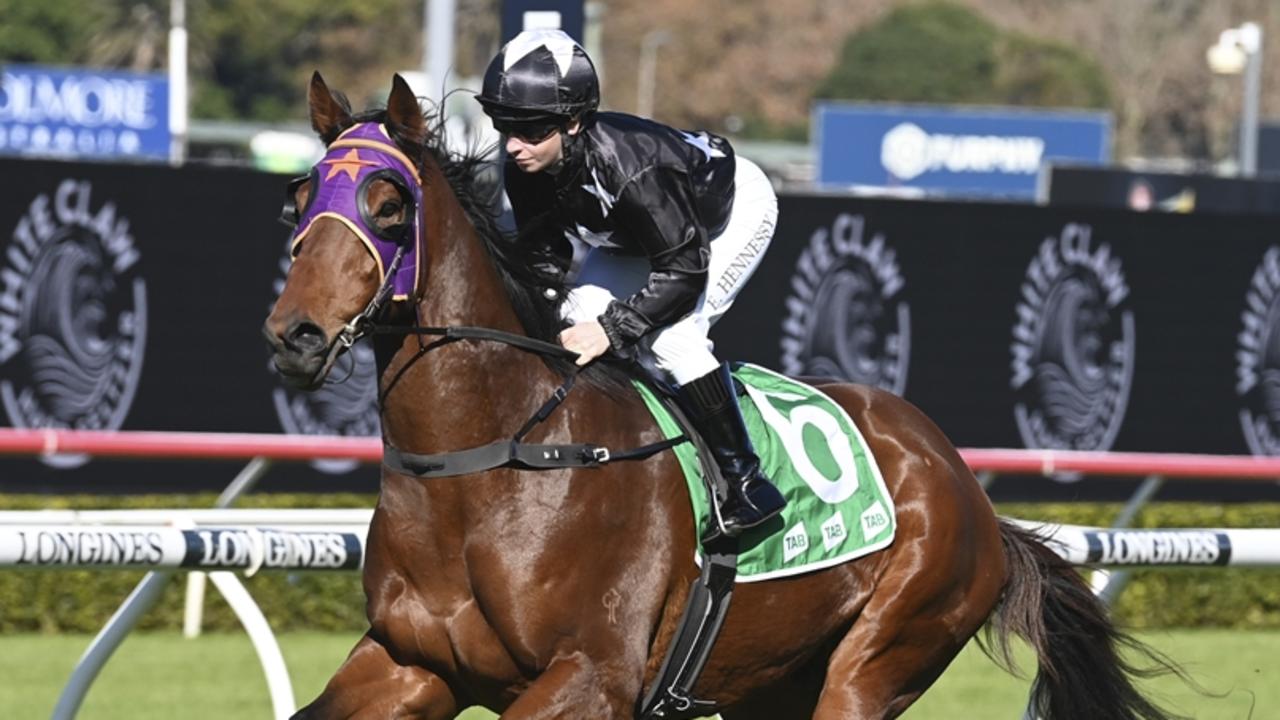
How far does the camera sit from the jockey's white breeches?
4.21m

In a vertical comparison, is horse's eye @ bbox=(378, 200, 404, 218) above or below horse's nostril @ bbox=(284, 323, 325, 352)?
above

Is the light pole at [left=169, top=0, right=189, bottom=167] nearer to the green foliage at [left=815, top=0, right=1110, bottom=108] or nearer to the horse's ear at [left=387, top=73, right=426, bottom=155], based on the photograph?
the horse's ear at [left=387, top=73, right=426, bottom=155]

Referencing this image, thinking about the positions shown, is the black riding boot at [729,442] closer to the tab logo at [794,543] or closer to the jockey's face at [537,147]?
the tab logo at [794,543]

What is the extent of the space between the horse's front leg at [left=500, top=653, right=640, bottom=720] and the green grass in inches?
115

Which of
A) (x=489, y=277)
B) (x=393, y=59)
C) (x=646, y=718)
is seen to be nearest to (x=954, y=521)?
(x=646, y=718)

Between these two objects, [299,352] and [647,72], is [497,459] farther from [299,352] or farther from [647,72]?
[647,72]

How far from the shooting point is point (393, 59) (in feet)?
176

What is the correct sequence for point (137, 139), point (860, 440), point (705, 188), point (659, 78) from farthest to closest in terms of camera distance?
point (659, 78) → point (137, 139) → point (860, 440) → point (705, 188)

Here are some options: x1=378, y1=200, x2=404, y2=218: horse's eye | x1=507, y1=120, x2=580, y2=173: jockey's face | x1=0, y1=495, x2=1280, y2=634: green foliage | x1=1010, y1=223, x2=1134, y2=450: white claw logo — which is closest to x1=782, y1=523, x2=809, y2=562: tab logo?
x1=507, y1=120, x2=580, y2=173: jockey's face

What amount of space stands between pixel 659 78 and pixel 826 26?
210 inches

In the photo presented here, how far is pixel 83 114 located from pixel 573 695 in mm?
26102

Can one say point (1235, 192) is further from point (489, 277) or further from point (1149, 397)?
point (489, 277)

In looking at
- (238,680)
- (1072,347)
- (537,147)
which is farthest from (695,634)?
(1072,347)

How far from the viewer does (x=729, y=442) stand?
13.8ft
